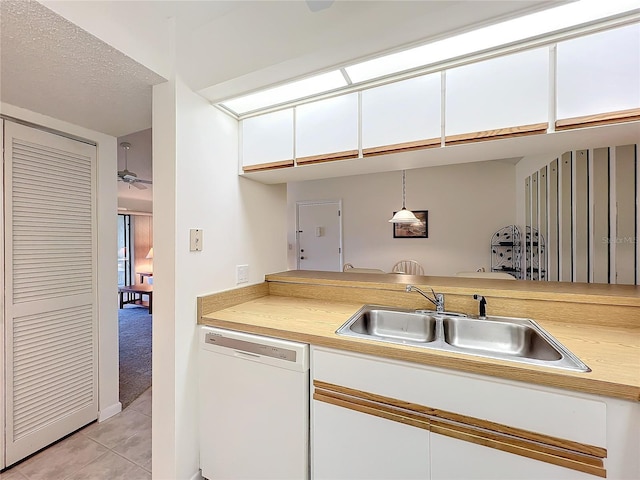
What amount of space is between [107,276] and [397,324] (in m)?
2.05

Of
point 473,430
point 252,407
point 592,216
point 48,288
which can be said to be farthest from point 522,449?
point 48,288

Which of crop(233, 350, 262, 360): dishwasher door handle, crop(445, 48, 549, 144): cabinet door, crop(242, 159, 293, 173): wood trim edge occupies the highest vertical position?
crop(445, 48, 549, 144): cabinet door

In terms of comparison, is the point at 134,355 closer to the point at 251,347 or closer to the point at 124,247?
A: the point at 251,347

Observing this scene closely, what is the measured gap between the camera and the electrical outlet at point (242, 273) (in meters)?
1.72

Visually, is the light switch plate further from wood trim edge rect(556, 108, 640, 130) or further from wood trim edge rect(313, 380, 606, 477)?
wood trim edge rect(556, 108, 640, 130)

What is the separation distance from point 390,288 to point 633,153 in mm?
1660

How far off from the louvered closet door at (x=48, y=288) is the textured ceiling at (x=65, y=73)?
28 cm

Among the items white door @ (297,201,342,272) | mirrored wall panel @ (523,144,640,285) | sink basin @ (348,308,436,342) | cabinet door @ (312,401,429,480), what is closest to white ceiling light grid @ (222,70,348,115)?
sink basin @ (348,308,436,342)

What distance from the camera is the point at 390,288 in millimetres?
1625

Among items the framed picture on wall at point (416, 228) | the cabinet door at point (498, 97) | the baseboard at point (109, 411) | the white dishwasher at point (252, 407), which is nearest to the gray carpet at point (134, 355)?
the baseboard at point (109, 411)

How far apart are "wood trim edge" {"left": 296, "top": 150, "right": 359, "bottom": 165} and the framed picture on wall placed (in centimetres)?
344

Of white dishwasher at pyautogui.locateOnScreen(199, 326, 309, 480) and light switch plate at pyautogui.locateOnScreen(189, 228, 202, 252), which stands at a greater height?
light switch plate at pyautogui.locateOnScreen(189, 228, 202, 252)

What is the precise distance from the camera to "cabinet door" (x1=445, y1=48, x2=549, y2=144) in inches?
43.0

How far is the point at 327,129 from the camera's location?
1.49 m
